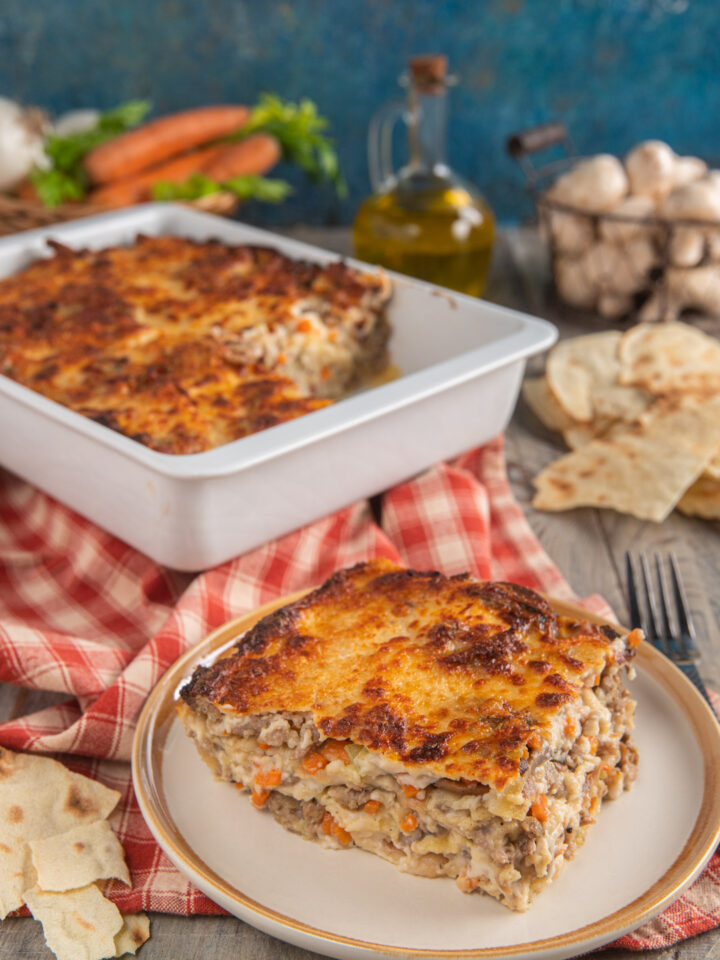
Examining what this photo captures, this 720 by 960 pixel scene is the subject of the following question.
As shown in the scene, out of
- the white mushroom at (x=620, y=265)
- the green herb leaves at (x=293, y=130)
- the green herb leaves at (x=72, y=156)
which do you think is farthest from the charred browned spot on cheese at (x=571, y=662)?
the green herb leaves at (x=293, y=130)

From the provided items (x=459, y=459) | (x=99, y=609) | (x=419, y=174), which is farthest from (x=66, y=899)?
(x=419, y=174)

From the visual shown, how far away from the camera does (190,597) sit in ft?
8.55

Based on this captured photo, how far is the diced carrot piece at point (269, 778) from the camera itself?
6.35 feet

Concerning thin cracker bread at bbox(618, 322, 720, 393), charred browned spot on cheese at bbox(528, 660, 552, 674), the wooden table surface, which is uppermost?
charred browned spot on cheese at bbox(528, 660, 552, 674)

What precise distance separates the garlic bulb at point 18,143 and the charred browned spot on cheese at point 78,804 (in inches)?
142

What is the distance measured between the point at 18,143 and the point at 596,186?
264cm

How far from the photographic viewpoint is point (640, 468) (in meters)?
3.20

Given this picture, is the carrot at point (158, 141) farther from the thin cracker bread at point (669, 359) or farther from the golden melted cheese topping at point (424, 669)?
the golden melted cheese topping at point (424, 669)

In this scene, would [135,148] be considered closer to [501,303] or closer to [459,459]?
[501,303]

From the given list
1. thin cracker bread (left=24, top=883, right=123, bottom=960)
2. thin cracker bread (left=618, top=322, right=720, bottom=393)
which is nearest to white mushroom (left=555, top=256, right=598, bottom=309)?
thin cracker bread (left=618, top=322, right=720, bottom=393)

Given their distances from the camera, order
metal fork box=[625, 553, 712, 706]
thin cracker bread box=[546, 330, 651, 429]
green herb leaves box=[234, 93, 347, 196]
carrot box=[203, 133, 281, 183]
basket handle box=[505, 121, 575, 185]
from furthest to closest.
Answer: green herb leaves box=[234, 93, 347, 196] → carrot box=[203, 133, 281, 183] → basket handle box=[505, 121, 575, 185] → thin cracker bread box=[546, 330, 651, 429] → metal fork box=[625, 553, 712, 706]

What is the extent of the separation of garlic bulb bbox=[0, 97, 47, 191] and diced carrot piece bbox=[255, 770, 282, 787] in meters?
3.80

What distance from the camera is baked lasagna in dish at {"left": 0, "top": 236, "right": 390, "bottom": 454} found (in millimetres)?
2926

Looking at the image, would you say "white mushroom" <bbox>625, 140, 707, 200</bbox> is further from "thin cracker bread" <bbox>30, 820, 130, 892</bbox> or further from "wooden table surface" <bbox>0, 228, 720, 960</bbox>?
"thin cracker bread" <bbox>30, 820, 130, 892</bbox>
